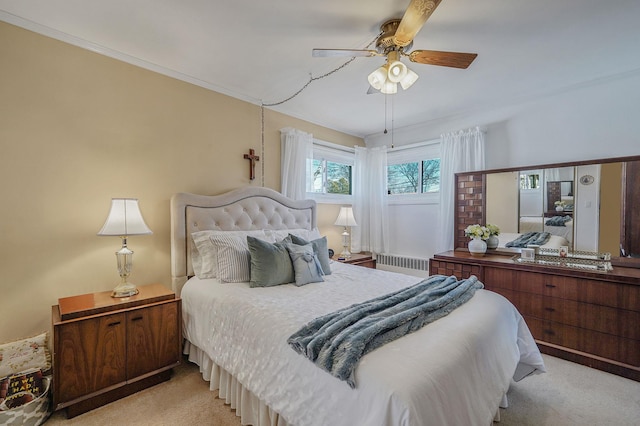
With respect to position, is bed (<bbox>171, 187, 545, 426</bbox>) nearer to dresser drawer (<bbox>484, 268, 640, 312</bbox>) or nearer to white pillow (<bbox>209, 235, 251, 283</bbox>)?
white pillow (<bbox>209, 235, 251, 283</bbox>)

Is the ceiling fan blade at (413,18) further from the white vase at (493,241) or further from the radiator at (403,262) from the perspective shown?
the radiator at (403,262)

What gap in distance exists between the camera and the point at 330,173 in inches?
170

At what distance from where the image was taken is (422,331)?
1.37 metres

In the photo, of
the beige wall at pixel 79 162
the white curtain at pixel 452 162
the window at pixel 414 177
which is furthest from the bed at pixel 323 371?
the window at pixel 414 177

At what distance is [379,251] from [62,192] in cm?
376

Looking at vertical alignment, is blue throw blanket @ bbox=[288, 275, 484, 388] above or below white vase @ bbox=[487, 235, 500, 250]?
below

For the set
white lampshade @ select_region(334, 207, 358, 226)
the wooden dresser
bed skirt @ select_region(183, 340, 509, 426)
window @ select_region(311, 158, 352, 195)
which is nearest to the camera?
bed skirt @ select_region(183, 340, 509, 426)

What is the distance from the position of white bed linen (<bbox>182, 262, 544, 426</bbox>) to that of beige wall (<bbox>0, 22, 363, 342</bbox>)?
0.85 m

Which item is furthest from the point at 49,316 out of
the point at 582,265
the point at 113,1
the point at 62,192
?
the point at 582,265

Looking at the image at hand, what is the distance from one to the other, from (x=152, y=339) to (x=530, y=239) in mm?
3694

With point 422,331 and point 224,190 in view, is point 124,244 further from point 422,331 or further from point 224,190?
point 422,331

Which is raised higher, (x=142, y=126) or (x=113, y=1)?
(x=113, y=1)

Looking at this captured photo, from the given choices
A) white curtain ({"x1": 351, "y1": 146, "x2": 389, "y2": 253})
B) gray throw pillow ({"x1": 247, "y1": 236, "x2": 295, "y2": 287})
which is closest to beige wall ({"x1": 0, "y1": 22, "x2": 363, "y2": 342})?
gray throw pillow ({"x1": 247, "y1": 236, "x2": 295, "y2": 287})

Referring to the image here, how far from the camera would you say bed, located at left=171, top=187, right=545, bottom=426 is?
1.06 meters
